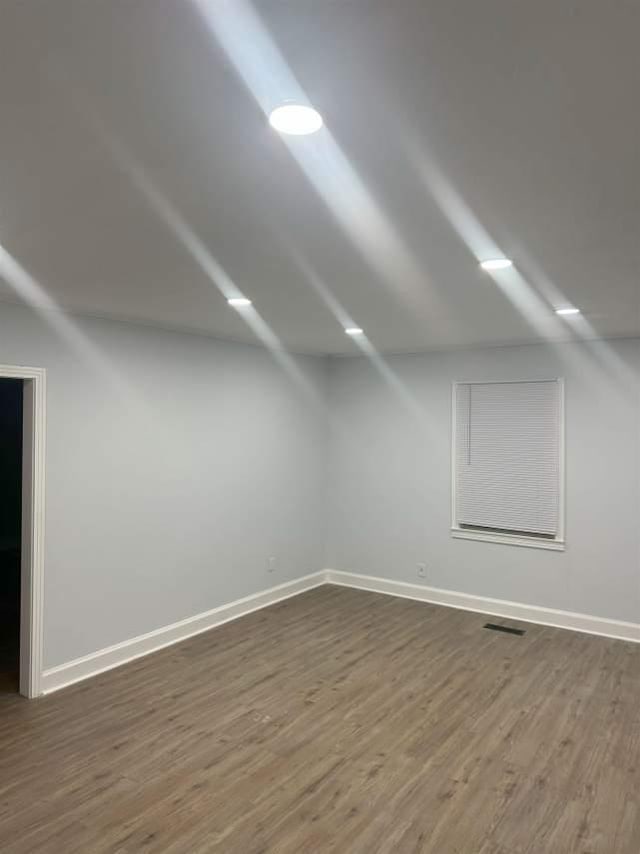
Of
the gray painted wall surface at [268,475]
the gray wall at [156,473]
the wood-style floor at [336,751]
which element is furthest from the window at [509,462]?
the gray wall at [156,473]

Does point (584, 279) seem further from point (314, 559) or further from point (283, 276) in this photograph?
point (314, 559)

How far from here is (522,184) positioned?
1804 millimetres

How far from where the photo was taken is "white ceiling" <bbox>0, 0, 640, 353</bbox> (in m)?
1.09

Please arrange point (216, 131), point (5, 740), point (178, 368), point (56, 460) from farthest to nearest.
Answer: point (178, 368), point (56, 460), point (5, 740), point (216, 131)

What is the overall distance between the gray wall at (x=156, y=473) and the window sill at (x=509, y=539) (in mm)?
1636

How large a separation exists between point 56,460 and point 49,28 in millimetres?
3152

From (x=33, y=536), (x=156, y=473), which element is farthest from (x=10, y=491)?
(x=33, y=536)

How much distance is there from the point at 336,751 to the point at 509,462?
3105 millimetres

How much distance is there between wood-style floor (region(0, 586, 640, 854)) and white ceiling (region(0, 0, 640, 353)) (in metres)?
2.49

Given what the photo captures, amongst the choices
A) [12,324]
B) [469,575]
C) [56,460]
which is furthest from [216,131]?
[469,575]

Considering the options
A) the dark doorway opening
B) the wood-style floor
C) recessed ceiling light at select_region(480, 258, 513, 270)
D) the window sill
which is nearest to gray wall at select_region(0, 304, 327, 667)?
the wood-style floor

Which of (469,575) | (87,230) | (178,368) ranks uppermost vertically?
(87,230)

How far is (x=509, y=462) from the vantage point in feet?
17.6

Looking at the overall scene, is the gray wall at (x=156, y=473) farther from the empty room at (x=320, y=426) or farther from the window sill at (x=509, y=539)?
the window sill at (x=509, y=539)
